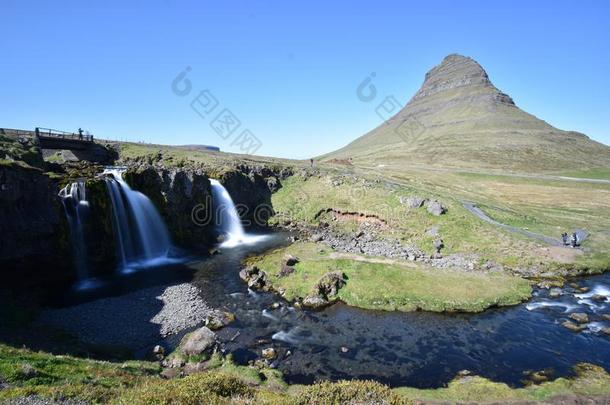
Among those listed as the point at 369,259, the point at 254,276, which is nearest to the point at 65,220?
the point at 254,276

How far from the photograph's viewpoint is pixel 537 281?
4012cm

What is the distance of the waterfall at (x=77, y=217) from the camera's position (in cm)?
4022

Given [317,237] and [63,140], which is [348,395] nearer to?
[317,237]

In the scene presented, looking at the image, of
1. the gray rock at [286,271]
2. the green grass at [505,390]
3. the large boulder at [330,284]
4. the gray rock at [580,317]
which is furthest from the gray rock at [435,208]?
the green grass at [505,390]

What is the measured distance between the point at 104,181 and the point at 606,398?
52360 mm

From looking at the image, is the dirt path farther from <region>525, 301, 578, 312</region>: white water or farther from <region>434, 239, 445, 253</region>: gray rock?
<region>525, 301, 578, 312</region>: white water

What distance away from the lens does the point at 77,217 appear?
136 feet


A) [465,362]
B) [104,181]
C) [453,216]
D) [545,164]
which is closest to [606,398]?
[465,362]

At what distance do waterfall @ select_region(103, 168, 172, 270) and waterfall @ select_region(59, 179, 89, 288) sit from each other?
11.5ft

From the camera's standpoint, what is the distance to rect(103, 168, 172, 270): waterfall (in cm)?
4550

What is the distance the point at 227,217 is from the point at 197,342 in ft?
137

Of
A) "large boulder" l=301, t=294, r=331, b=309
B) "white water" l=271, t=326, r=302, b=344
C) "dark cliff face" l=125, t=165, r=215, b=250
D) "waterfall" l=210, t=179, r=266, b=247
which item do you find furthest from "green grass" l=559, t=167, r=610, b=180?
"white water" l=271, t=326, r=302, b=344

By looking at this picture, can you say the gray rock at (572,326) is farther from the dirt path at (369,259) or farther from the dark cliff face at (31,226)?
the dark cliff face at (31,226)

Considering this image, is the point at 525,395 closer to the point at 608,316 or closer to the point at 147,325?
the point at 608,316
